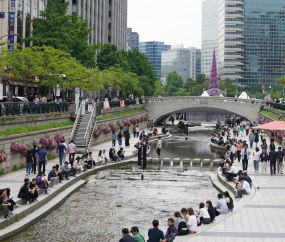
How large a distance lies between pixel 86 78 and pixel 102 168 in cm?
1905

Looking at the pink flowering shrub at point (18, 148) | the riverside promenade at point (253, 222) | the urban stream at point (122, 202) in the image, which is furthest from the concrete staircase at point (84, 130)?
the riverside promenade at point (253, 222)

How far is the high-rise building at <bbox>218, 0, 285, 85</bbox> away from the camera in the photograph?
180500 millimetres

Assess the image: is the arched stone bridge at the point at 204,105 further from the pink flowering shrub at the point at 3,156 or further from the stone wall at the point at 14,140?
the pink flowering shrub at the point at 3,156

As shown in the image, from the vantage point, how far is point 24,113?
28688mm

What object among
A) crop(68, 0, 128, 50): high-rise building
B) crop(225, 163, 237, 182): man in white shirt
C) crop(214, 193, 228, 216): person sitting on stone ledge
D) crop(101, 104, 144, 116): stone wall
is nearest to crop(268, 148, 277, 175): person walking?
crop(225, 163, 237, 182): man in white shirt

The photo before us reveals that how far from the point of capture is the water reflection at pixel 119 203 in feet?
50.6

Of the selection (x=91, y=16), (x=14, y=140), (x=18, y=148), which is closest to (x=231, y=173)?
(x=18, y=148)

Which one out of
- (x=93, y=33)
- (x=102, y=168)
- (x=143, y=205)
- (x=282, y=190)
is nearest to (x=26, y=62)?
(x=102, y=168)

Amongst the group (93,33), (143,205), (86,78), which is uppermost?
(93,33)

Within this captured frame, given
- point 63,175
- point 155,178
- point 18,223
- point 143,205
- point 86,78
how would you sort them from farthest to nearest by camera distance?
point 86,78 < point 155,178 < point 63,175 < point 143,205 < point 18,223

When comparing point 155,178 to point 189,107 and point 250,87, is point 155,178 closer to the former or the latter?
point 189,107

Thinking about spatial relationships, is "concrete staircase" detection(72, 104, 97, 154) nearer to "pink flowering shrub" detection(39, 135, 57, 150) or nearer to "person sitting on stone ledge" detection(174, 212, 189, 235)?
"pink flowering shrub" detection(39, 135, 57, 150)

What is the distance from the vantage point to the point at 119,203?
19.9 metres

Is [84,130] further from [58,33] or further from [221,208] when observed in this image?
[221,208]
